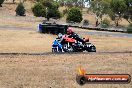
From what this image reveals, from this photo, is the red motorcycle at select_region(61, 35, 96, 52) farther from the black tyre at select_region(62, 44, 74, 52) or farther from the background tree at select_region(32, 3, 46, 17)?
the background tree at select_region(32, 3, 46, 17)

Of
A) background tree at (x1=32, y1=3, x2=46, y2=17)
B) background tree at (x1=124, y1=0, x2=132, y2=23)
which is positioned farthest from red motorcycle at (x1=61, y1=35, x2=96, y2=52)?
background tree at (x1=124, y1=0, x2=132, y2=23)

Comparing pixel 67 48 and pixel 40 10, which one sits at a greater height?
pixel 67 48

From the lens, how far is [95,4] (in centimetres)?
10381

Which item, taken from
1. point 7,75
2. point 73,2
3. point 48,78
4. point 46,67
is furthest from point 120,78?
point 73,2

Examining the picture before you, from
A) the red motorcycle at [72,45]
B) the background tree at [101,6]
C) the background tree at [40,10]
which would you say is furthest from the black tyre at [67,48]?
the background tree at [101,6]

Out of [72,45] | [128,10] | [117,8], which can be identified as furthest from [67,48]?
[128,10]

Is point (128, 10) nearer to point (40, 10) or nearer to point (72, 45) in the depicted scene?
point (40, 10)

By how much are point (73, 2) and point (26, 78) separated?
437ft

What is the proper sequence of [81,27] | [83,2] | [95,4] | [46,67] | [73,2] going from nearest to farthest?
[46,67] < [81,27] < [95,4] < [73,2] < [83,2]

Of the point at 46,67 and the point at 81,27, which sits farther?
the point at 81,27

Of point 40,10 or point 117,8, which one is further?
point 117,8

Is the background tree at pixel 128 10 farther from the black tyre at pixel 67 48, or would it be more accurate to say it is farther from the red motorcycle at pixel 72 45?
the black tyre at pixel 67 48

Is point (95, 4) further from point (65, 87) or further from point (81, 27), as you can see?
point (65, 87)

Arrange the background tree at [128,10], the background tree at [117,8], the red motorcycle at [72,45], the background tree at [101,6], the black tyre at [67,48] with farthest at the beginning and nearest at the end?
the background tree at [101,6] < the background tree at [128,10] < the background tree at [117,8] < the red motorcycle at [72,45] < the black tyre at [67,48]
